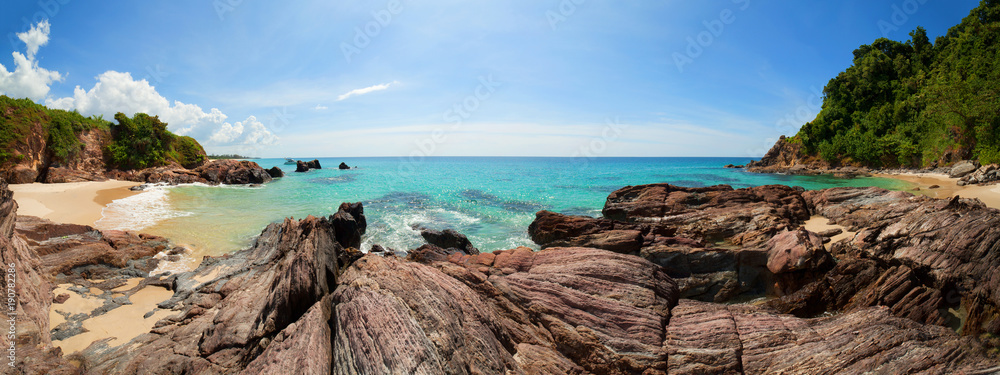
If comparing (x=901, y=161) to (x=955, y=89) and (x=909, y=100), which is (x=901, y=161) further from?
(x=955, y=89)

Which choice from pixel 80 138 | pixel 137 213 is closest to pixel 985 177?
pixel 137 213

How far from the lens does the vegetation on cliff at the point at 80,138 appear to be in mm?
27625

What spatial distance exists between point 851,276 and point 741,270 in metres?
2.12

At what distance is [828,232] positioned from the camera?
1155 cm

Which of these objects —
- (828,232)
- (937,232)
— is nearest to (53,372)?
(937,232)

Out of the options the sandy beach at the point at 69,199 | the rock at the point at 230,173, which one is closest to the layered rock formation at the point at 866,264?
the sandy beach at the point at 69,199

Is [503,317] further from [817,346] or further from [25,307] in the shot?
[25,307]

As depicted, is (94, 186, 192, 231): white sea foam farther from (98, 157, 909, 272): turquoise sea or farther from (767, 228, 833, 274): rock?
(767, 228, 833, 274): rock

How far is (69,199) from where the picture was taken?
22516mm

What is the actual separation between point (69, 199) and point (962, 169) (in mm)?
72783

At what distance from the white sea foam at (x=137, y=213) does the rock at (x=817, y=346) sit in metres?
23.9

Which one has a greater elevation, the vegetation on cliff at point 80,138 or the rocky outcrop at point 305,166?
the vegetation on cliff at point 80,138
